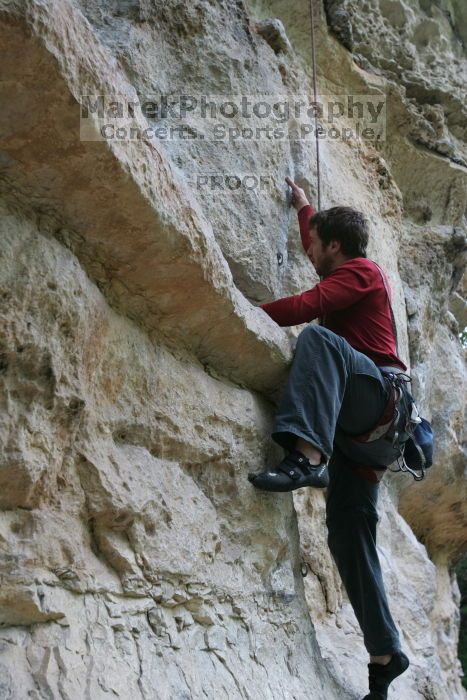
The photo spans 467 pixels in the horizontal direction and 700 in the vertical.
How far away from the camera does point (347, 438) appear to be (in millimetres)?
3432

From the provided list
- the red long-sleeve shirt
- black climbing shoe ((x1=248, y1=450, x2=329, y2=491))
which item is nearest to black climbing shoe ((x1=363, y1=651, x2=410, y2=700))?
black climbing shoe ((x1=248, y1=450, x2=329, y2=491))

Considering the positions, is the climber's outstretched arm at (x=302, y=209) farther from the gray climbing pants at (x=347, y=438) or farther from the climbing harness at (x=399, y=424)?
the gray climbing pants at (x=347, y=438)

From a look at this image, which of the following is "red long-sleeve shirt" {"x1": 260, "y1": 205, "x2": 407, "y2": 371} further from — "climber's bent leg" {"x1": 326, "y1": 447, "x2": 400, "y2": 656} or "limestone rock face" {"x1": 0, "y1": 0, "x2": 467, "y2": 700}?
"climber's bent leg" {"x1": 326, "y1": 447, "x2": 400, "y2": 656}

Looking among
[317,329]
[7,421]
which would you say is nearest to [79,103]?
[7,421]

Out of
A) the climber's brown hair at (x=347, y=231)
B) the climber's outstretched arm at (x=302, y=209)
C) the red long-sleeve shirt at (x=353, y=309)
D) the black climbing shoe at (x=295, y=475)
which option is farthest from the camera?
the climber's outstretched arm at (x=302, y=209)

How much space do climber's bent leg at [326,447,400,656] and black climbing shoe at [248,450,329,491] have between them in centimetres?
45

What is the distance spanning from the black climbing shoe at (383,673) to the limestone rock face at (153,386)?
14cm

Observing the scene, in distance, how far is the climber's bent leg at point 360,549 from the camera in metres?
3.33

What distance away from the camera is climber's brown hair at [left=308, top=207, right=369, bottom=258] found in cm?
375

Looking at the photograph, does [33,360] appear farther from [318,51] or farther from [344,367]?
[318,51]

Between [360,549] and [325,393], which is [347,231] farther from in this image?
[360,549]

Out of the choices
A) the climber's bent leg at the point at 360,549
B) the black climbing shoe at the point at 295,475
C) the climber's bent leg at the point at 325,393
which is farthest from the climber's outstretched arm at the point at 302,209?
the black climbing shoe at the point at 295,475

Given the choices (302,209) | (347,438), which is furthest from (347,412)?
(302,209)

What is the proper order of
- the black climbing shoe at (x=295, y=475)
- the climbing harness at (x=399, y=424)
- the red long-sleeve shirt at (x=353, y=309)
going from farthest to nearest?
the red long-sleeve shirt at (x=353, y=309), the climbing harness at (x=399, y=424), the black climbing shoe at (x=295, y=475)
